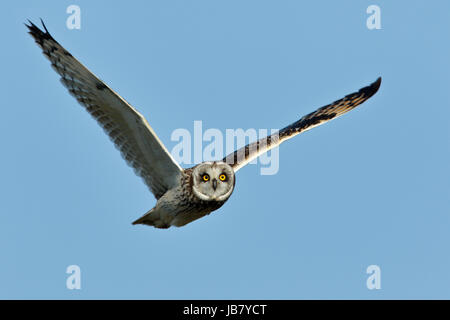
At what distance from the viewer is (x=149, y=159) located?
7.27 meters

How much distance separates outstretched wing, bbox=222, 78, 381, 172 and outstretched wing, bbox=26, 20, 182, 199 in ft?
2.68

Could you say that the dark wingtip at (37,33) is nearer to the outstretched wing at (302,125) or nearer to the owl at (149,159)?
the owl at (149,159)

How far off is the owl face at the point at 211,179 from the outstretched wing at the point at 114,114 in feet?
1.00

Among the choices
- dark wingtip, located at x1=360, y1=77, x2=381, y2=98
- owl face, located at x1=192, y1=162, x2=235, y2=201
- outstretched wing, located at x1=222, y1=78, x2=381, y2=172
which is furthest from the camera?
dark wingtip, located at x1=360, y1=77, x2=381, y2=98

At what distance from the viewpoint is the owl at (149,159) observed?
6859 millimetres

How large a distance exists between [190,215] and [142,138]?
3.06 ft

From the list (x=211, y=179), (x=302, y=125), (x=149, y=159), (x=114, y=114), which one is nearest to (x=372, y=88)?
(x=302, y=125)

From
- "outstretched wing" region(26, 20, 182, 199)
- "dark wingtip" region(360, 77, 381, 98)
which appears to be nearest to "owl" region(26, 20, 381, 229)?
"outstretched wing" region(26, 20, 182, 199)

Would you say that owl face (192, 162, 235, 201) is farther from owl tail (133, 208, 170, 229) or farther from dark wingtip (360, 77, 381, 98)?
dark wingtip (360, 77, 381, 98)

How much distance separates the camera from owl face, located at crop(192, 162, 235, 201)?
6988mm

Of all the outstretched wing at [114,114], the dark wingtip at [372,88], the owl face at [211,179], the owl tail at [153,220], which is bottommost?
the owl tail at [153,220]

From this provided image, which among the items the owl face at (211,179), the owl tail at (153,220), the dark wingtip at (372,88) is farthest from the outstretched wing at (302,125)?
the owl tail at (153,220)
